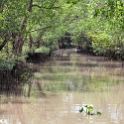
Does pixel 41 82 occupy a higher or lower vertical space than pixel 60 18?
lower

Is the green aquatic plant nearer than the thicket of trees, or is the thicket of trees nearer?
the thicket of trees

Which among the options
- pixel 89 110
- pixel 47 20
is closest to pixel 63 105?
pixel 89 110

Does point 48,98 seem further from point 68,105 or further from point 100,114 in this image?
point 100,114

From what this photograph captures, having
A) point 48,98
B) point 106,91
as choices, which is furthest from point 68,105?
point 106,91

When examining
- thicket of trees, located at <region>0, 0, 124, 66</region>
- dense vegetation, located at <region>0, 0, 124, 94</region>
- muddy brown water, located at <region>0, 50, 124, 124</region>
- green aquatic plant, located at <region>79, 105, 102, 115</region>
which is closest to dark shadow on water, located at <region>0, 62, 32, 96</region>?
dense vegetation, located at <region>0, 0, 124, 94</region>

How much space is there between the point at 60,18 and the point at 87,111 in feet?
41.1

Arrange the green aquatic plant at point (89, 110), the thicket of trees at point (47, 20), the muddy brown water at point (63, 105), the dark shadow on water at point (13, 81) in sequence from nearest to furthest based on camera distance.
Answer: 1. the thicket of trees at point (47, 20)
2. the muddy brown water at point (63, 105)
3. the green aquatic plant at point (89, 110)
4. the dark shadow on water at point (13, 81)

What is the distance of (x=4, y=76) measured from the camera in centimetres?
1412

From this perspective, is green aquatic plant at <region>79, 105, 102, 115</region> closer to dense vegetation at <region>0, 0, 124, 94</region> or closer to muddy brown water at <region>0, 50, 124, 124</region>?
muddy brown water at <region>0, 50, 124, 124</region>

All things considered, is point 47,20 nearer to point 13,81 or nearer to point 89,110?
point 13,81

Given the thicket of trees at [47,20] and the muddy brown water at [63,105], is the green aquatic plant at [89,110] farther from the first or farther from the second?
the thicket of trees at [47,20]

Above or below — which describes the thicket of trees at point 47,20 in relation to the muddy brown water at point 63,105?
above

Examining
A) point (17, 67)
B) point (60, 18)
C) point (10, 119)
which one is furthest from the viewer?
point (60, 18)

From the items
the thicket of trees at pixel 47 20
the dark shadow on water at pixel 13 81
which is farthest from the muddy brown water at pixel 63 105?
the thicket of trees at pixel 47 20
